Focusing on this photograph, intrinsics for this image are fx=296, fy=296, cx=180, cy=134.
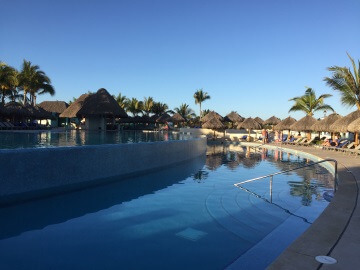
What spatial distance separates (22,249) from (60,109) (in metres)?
46.7

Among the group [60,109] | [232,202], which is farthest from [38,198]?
[60,109]

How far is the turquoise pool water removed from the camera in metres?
4.05

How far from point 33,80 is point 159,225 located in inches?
1520

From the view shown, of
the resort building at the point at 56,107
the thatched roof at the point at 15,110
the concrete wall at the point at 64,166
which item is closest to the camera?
the concrete wall at the point at 64,166

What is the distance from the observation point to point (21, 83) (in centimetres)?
3594

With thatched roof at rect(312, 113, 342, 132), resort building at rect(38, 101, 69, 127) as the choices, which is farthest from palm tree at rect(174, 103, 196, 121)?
thatched roof at rect(312, 113, 342, 132)

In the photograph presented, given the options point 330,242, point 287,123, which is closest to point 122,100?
point 287,123

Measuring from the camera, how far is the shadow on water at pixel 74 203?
560 cm

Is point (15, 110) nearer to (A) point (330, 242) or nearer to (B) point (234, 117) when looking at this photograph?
Result: (B) point (234, 117)

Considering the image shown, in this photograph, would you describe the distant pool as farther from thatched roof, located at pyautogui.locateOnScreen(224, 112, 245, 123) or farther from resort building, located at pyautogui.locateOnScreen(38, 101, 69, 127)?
resort building, located at pyautogui.locateOnScreen(38, 101, 69, 127)

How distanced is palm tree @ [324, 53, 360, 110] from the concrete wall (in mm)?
13938

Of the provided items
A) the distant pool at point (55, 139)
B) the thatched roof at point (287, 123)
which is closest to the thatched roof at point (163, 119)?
the thatched roof at point (287, 123)

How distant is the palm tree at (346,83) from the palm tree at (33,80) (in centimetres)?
3356

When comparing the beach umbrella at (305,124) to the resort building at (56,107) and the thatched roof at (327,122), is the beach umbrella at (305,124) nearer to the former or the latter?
the thatched roof at (327,122)
